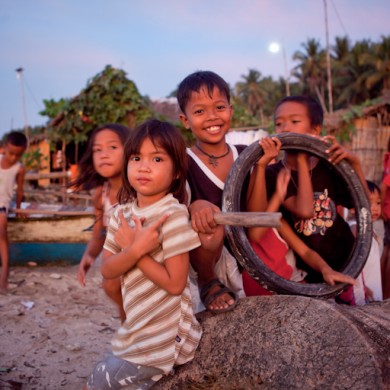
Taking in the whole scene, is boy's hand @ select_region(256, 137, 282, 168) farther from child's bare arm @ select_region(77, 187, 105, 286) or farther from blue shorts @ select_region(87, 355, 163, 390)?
child's bare arm @ select_region(77, 187, 105, 286)

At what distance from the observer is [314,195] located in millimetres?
2643

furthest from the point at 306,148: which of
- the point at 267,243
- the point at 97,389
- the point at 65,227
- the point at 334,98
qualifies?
the point at 334,98

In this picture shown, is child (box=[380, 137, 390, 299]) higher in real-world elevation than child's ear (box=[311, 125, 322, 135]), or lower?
lower

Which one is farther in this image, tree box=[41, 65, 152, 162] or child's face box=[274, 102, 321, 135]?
tree box=[41, 65, 152, 162]

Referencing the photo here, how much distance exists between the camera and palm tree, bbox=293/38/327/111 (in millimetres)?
43719

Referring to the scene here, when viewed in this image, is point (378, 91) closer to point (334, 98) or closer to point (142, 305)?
point (334, 98)

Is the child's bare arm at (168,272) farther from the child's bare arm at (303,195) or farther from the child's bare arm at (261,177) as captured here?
the child's bare arm at (303,195)

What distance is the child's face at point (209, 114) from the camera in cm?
255

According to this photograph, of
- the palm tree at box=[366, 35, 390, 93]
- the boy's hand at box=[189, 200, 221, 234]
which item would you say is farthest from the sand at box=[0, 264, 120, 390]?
the palm tree at box=[366, 35, 390, 93]

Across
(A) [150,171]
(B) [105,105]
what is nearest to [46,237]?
(A) [150,171]

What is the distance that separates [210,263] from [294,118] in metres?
1.21

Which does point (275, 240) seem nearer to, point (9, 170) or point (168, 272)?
point (168, 272)

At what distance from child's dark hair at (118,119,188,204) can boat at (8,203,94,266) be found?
4510 millimetres

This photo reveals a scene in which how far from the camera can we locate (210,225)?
1.93m
